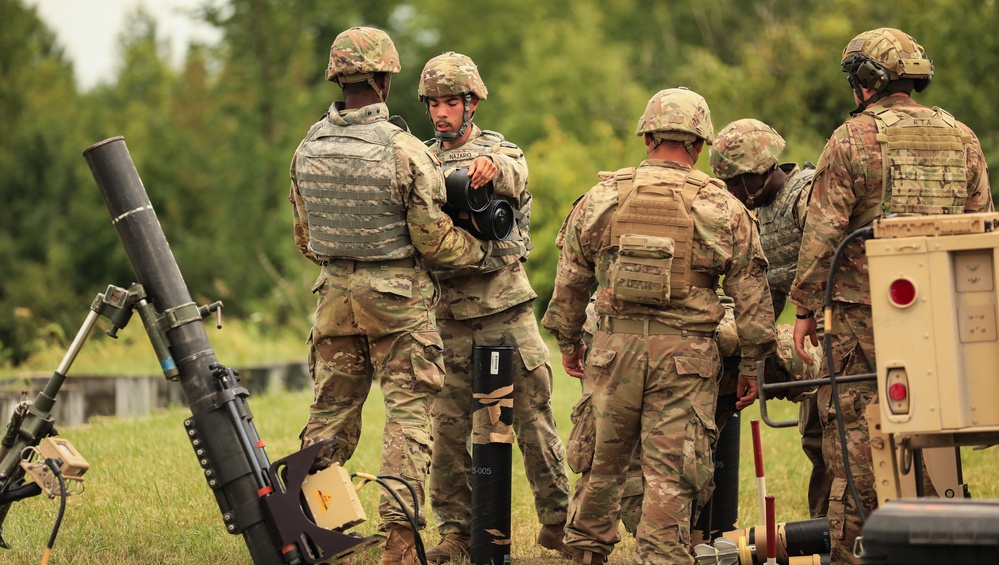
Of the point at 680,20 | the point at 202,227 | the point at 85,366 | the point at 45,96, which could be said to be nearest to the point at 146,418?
the point at 85,366

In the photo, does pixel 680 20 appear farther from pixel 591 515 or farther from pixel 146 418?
pixel 591 515

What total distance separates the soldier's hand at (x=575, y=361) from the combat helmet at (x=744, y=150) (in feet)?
4.42

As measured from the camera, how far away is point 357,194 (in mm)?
7141

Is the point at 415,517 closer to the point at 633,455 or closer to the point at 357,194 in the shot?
the point at 633,455

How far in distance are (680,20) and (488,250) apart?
41152 mm

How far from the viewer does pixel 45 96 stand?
181ft

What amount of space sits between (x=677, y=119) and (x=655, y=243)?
65 centimetres

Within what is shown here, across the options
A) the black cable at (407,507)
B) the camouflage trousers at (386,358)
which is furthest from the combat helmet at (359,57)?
the black cable at (407,507)

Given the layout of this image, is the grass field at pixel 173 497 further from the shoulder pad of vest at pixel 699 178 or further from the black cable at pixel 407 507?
the shoulder pad of vest at pixel 699 178

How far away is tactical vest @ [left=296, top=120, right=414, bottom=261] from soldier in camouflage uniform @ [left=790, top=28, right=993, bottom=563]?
2.12m

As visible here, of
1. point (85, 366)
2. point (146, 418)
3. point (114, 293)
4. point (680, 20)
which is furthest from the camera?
point (680, 20)

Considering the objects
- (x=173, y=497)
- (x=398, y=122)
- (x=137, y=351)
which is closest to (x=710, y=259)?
(x=398, y=122)

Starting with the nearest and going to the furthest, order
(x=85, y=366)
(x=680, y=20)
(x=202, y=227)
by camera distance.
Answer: (x=85, y=366) → (x=202, y=227) → (x=680, y=20)

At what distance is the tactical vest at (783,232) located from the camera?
25.8ft
